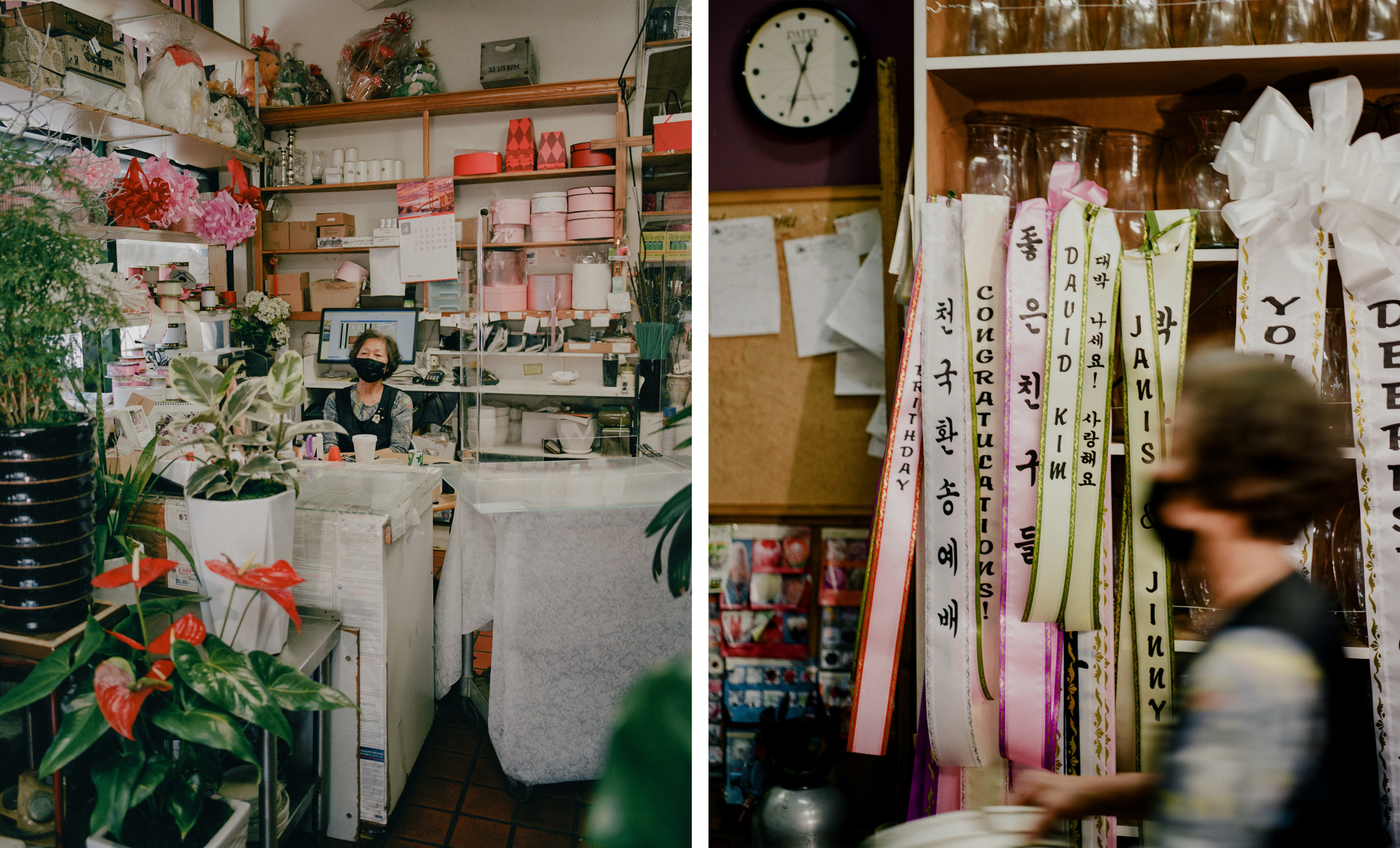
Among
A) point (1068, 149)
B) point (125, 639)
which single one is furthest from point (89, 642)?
point (1068, 149)

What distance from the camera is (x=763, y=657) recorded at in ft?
5.75

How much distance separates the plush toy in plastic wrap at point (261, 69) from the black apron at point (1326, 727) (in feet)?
3.61

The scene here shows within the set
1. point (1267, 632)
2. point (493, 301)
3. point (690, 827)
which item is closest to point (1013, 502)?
point (1267, 632)

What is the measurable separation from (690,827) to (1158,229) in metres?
1.23

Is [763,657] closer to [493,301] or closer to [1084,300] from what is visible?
[1084,300]

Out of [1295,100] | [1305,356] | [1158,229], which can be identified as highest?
[1295,100]

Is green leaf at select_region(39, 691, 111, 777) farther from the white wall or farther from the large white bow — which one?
the large white bow

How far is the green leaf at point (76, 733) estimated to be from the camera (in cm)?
48

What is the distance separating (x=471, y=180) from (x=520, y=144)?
58 mm

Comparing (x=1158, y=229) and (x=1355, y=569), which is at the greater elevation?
(x=1158, y=229)

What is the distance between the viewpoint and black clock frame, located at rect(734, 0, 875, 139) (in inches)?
63.9

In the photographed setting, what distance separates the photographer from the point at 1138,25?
4.22 ft

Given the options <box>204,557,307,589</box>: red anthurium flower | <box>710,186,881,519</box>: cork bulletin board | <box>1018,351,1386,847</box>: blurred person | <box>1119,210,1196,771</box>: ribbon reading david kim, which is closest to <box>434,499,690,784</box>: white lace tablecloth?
<box>204,557,307,589</box>: red anthurium flower

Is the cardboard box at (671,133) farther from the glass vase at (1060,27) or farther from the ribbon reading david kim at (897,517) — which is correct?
the glass vase at (1060,27)
